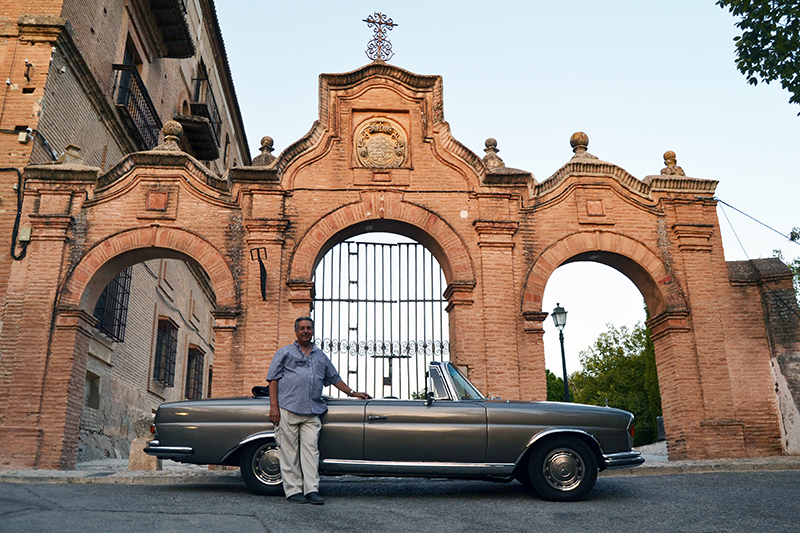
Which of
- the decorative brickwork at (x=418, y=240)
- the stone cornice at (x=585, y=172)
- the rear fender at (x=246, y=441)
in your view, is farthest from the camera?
the stone cornice at (x=585, y=172)

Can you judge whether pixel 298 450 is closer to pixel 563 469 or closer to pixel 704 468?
pixel 563 469

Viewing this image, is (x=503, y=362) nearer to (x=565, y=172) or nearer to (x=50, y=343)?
(x=565, y=172)

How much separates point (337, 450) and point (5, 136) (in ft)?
30.8

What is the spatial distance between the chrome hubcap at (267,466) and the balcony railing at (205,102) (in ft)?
58.2

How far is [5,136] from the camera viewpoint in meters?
11.8

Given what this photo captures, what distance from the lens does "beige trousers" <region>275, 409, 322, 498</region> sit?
239 inches

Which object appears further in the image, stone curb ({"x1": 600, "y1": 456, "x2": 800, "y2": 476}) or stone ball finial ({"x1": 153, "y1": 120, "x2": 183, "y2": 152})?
stone ball finial ({"x1": 153, "y1": 120, "x2": 183, "y2": 152})

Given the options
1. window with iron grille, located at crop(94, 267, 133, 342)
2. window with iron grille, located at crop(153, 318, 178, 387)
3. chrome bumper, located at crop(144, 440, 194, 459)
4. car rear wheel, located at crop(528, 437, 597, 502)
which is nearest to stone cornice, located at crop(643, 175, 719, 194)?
car rear wheel, located at crop(528, 437, 597, 502)

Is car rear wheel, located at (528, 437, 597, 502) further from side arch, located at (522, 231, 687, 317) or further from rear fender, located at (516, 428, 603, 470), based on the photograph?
side arch, located at (522, 231, 687, 317)

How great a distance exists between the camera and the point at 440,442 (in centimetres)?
647

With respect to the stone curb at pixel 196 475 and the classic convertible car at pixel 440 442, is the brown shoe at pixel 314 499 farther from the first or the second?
the stone curb at pixel 196 475

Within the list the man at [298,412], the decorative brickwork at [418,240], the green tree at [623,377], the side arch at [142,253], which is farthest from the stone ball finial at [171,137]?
the green tree at [623,377]

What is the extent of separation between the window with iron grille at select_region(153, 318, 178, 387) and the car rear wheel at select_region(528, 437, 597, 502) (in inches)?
563

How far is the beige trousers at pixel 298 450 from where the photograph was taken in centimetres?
608
